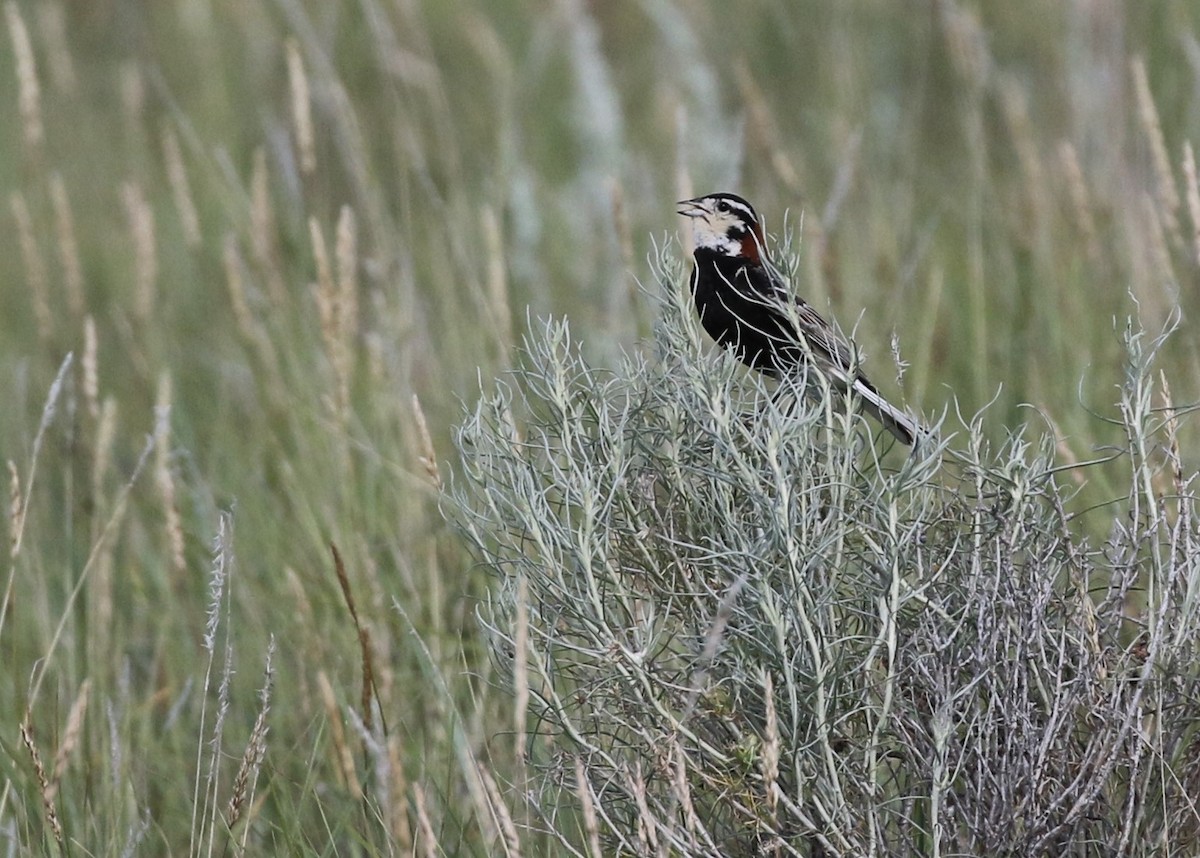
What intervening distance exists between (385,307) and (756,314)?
1538 millimetres

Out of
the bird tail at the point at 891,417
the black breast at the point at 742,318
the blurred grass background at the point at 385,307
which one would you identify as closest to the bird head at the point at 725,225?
the black breast at the point at 742,318

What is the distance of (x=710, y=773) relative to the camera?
6.70 ft

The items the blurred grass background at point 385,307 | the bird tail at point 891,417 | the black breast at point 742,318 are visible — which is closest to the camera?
the bird tail at point 891,417

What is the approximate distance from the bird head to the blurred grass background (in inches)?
14.6

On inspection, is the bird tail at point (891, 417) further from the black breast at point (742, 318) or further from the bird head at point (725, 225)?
the bird head at point (725, 225)

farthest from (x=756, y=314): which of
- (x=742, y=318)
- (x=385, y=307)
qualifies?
(x=385, y=307)

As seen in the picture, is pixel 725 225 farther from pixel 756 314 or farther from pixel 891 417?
pixel 891 417

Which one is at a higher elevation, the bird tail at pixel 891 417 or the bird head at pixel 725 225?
the bird head at pixel 725 225

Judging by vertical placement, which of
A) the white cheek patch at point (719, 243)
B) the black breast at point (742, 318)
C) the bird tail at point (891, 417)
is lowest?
the bird tail at point (891, 417)

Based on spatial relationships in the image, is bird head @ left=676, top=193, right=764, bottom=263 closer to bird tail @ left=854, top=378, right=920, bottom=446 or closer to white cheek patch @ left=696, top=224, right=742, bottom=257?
white cheek patch @ left=696, top=224, right=742, bottom=257

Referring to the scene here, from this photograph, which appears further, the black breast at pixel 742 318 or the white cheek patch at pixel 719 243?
the white cheek patch at pixel 719 243

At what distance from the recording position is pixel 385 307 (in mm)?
3734

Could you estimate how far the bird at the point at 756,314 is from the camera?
1.99 m

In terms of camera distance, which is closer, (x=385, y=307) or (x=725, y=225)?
(x=725, y=225)
